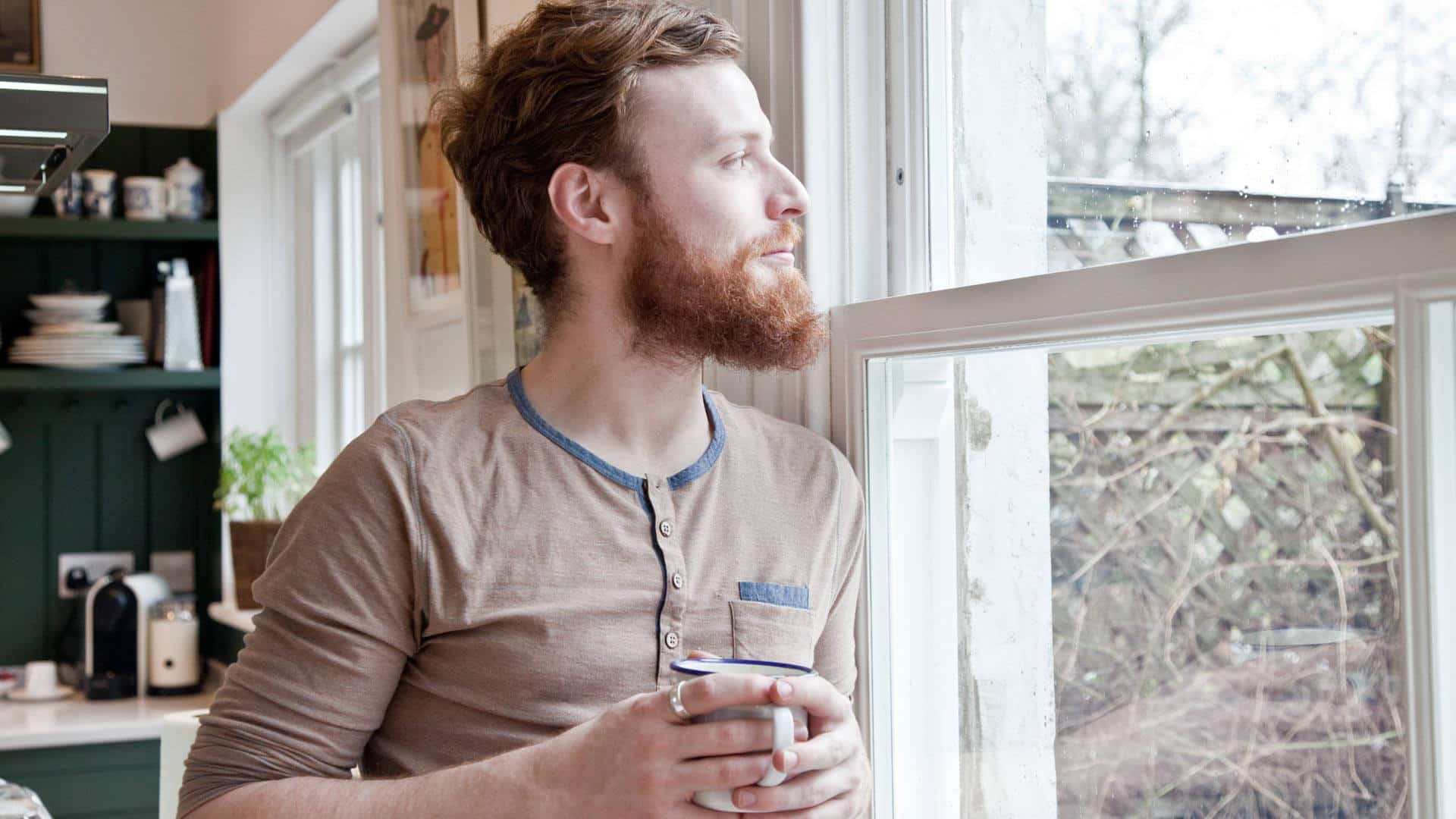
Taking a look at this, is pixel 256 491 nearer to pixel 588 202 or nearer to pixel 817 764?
pixel 588 202

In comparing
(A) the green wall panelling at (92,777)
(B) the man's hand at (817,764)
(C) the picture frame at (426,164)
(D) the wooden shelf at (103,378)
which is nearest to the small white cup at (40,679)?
(A) the green wall panelling at (92,777)

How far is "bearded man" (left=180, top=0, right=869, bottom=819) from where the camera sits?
1.12 meters

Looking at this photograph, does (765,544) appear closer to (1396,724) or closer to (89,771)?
(1396,724)

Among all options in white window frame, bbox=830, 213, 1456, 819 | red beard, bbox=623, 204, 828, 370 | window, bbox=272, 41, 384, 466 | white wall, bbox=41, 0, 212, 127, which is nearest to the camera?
white window frame, bbox=830, 213, 1456, 819

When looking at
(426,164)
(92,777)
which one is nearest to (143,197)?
(92,777)

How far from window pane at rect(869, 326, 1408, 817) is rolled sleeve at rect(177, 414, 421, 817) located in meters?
0.49

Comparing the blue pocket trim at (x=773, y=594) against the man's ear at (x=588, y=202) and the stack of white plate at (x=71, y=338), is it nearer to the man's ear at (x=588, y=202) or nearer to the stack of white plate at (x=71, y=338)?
the man's ear at (x=588, y=202)

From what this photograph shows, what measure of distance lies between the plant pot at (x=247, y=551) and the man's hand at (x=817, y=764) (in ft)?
8.35

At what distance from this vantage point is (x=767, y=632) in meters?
1.22

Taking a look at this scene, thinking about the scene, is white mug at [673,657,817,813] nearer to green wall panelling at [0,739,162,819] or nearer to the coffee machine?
green wall panelling at [0,739,162,819]

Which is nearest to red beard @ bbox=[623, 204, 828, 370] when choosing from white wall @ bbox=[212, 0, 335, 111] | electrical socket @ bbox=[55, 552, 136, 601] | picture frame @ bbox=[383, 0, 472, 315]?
picture frame @ bbox=[383, 0, 472, 315]

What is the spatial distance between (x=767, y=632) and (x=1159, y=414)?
396 mm

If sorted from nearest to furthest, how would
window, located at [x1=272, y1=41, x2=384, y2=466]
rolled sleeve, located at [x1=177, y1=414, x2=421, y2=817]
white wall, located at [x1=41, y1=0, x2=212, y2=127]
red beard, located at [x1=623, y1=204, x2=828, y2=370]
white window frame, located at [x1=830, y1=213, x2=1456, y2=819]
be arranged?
white window frame, located at [x1=830, y1=213, x2=1456, y2=819] < rolled sleeve, located at [x1=177, y1=414, x2=421, y2=817] < red beard, located at [x1=623, y1=204, x2=828, y2=370] < window, located at [x1=272, y1=41, x2=384, y2=466] < white wall, located at [x1=41, y1=0, x2=212, y2=127]

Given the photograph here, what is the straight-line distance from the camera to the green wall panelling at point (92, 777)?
122 inches
